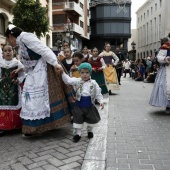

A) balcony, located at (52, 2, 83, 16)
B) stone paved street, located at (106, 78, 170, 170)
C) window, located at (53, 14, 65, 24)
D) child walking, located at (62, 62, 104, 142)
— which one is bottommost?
stone paved street, located at (106, 78, 170, 170)

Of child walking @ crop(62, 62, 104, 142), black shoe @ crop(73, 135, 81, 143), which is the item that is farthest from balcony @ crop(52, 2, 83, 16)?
black shoe @ crop(73, 135, 81, 143)

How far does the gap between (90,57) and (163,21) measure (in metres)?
35.1

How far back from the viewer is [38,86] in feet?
15.1

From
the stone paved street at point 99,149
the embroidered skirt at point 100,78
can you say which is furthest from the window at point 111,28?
the stone paved street at point 99,149

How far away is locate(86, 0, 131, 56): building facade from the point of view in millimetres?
53281

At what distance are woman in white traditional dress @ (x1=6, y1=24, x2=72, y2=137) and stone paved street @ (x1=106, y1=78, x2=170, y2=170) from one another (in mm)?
1058

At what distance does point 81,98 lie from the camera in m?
4.62

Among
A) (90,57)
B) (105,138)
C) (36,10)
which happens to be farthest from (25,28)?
(105,138)

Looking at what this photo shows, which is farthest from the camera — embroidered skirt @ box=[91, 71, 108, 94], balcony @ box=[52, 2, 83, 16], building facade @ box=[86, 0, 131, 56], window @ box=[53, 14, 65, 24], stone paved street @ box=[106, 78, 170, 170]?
building facade @ box=[86, 0, 131, 56]

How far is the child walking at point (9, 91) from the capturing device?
498 cm

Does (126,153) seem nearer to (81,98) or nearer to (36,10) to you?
(81,98)

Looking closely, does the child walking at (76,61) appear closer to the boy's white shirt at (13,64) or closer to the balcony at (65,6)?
Result: the boy's white shirt at (13,64)

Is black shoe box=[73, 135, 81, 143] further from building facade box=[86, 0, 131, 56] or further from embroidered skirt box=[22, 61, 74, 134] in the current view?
building facade box=[86, 0, 131, 56]

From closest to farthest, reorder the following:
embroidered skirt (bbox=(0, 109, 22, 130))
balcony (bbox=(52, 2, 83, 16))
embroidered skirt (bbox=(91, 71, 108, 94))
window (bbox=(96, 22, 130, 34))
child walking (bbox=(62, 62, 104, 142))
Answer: child walking (bbox=(62, 62, 104, 142))
embroidered skirt (bbox=(0, 109, 22, 130))
embroidered skirt (bbox=(91, 71, 108, 94))
balcony (bbox=(52, 2, 83, 16))
window (bbox=(96, 22, 130, 34))
